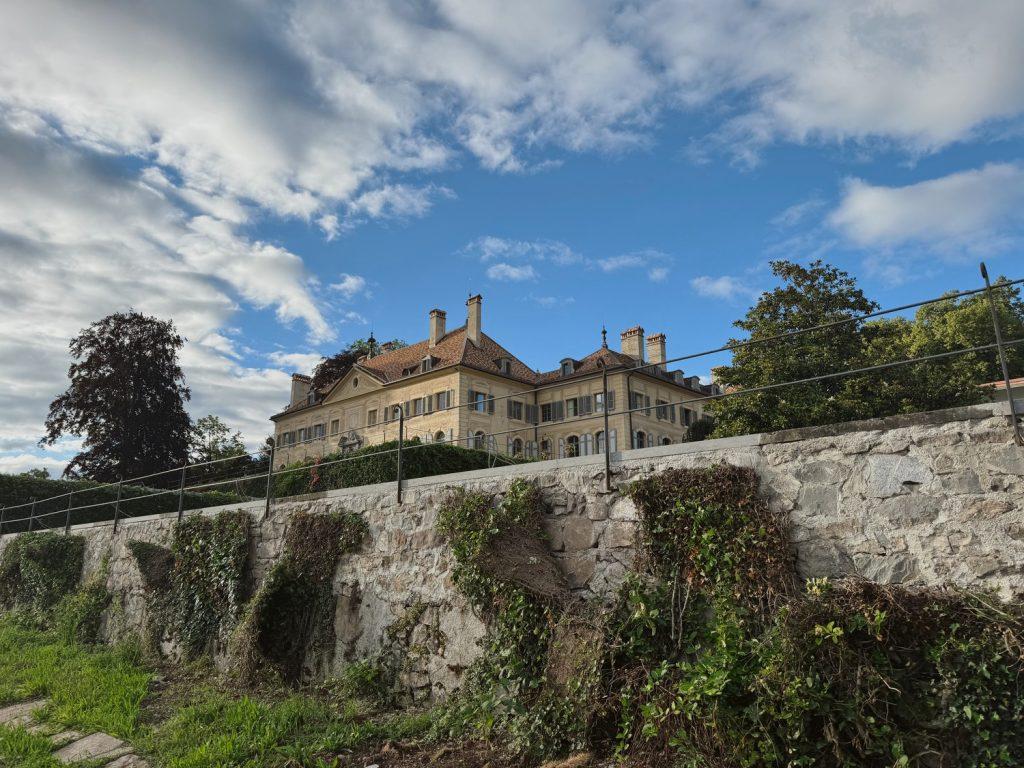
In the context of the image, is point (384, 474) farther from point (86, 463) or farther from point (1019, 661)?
point (86, 463)

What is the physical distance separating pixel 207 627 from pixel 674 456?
688cm

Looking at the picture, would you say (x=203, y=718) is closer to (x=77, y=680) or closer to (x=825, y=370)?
(x=77, y=680)

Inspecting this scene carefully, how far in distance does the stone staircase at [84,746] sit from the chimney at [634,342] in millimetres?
39478

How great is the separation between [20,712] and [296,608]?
3.06 m

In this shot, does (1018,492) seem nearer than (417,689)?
Yes

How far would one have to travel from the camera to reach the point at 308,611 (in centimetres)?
796

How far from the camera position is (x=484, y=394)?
136 feet

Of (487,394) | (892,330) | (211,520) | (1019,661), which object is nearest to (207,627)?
(211,520)

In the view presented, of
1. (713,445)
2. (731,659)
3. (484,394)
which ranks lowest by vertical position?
(731,659)

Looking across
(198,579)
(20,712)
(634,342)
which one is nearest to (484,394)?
(634,342)

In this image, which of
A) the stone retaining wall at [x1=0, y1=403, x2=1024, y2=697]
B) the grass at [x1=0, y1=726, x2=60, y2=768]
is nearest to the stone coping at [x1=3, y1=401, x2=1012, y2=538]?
the stone retaining wall at [x1=0, y1=403, x2=1024, y2=697]

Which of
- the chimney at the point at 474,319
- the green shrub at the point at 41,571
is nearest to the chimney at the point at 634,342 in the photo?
the chimney at the point at 474,319

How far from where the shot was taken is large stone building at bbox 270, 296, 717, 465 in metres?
39.9

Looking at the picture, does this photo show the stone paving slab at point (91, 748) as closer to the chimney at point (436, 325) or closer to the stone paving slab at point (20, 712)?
the stone paving slab at point (20, 712)
